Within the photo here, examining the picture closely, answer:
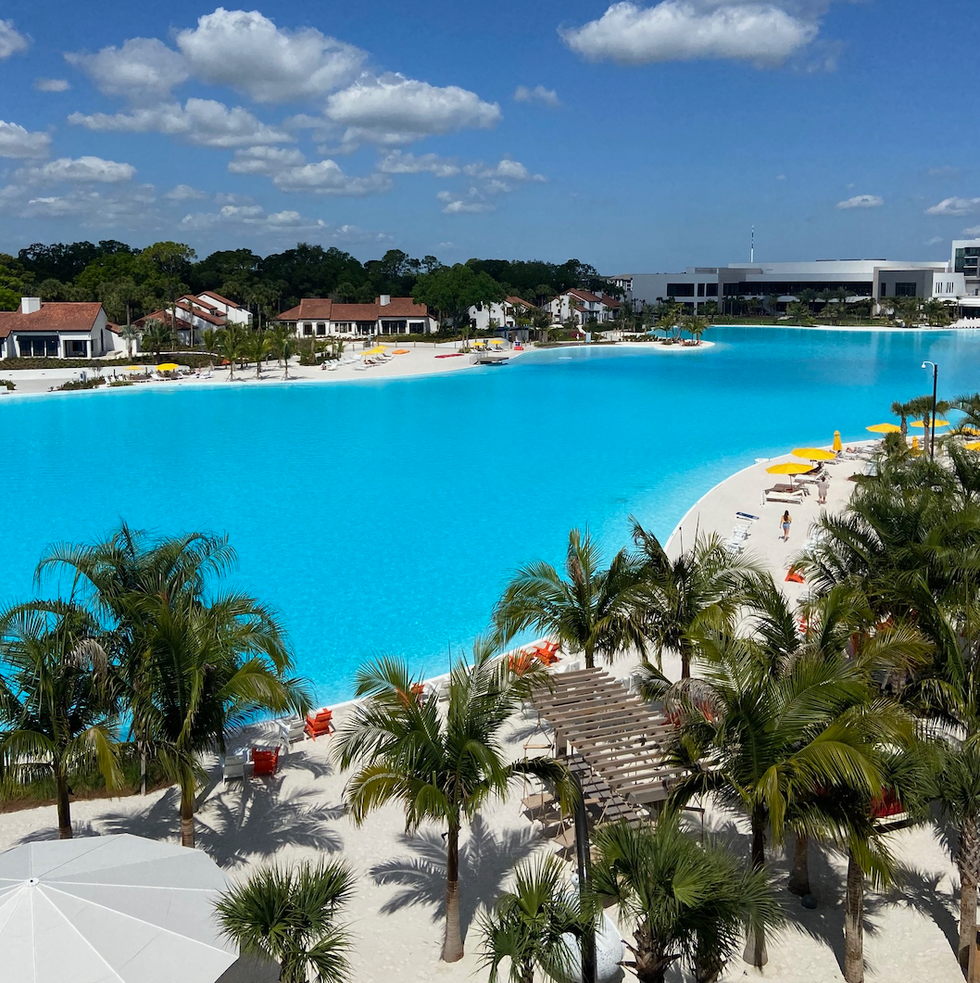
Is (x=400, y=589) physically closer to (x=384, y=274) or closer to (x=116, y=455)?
(x=116, y=455)

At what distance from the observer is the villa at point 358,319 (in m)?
92.4

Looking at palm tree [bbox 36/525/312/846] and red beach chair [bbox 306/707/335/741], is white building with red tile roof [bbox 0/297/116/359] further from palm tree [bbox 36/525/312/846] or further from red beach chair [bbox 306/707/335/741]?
palm tree [bbox 36/525/312/846]

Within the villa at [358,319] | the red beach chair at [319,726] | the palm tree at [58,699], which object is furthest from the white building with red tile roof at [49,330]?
the palm tree at [58,699]

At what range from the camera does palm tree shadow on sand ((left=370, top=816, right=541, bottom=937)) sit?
9.80 metres

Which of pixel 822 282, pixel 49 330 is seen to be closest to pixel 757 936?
pixel 49 330

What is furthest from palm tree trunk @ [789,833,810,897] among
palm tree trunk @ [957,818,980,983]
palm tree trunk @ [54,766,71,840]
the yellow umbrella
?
the yellow umbrella

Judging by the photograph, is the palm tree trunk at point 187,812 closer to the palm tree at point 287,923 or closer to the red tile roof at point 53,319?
the palm tree at point 287,923

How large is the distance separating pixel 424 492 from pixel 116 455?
14.5 m

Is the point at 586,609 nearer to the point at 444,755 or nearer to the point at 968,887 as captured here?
the point at 444,755

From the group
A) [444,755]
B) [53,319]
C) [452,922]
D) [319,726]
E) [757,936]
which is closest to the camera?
[444,755]

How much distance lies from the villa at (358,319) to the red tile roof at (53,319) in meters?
A: 24.6

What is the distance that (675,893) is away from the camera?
6.72 meters

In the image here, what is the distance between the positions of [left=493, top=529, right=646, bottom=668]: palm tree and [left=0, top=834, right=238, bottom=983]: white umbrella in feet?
16.8

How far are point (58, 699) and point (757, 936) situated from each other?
722 cm
